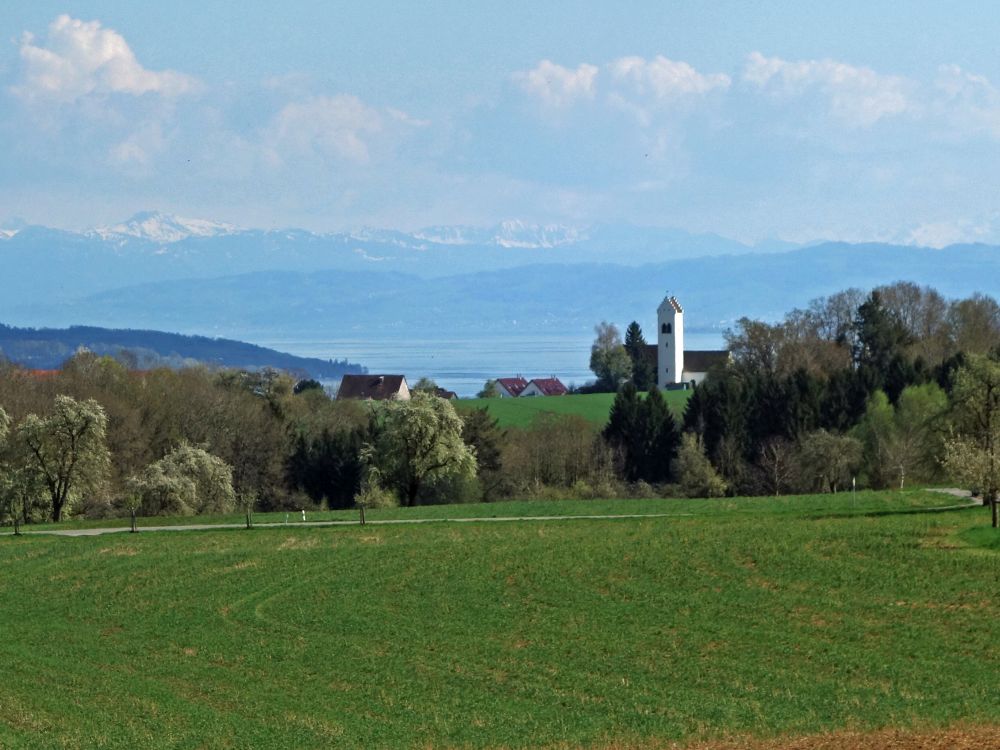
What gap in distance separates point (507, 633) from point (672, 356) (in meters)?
136

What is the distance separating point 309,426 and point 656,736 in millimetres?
72692

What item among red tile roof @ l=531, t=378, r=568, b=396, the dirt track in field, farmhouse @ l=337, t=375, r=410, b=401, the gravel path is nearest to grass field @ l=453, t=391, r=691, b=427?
farmhouse @ l=337, t=375, r=410, b=401

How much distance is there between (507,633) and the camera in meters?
31.6

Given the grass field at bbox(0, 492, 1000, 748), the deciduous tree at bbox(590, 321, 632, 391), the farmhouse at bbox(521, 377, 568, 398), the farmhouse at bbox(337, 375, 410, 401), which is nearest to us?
the grass field at bbox(0, 492, 1000, 748)

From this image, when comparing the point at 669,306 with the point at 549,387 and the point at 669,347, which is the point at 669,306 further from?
the point at 549,387

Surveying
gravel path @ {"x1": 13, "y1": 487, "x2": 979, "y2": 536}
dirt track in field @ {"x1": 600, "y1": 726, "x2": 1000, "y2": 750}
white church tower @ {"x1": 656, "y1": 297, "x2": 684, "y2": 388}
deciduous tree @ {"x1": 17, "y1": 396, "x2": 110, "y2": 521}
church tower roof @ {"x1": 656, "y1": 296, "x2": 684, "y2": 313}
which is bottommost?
dirt track in field @ {"x1": 600, "y1": 726, "x2": 1000, "y2": 750}

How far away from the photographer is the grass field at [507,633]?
79.7 feet

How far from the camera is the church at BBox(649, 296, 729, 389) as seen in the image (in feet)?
538

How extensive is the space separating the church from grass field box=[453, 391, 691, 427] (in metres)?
25.4

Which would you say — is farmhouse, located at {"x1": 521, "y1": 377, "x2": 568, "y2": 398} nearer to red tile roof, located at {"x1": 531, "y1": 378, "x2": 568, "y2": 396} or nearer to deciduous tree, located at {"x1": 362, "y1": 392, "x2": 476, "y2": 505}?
red tile roof, located at {"x1": 531, "y1": 378, "x2": 568, "y2": 396}

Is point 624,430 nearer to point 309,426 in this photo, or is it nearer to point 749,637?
point 309,426

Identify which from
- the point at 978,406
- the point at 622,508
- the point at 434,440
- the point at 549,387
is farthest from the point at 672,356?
the point at 622,508

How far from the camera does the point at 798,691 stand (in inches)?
1008

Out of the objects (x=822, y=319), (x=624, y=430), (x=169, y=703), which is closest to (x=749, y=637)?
(x=169, y=703)
